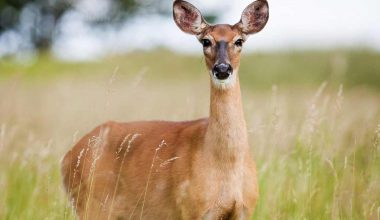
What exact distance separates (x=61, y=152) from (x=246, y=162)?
9.32 feet

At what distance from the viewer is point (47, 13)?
29.4m

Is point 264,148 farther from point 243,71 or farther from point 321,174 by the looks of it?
point 243,71

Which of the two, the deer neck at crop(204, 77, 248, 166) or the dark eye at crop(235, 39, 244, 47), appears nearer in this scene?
the deer neck at crop(204, 77, 248, 166)

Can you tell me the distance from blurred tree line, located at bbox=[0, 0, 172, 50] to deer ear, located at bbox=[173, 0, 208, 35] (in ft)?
76.3

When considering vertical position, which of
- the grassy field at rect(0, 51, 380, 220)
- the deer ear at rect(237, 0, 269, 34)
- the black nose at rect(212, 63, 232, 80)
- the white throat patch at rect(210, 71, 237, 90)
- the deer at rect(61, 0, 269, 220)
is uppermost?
the deer ear at rect(237, 0, 269, 34)

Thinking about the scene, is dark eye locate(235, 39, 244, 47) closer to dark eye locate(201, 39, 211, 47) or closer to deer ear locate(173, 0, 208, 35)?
dark eye locate(201, 39, 211, 47)

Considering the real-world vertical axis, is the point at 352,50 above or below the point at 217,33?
below

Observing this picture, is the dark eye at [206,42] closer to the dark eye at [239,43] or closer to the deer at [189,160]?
the deer at [189,160]

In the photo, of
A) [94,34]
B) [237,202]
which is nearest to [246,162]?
[237,202]

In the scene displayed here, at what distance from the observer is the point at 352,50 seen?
19938 mm

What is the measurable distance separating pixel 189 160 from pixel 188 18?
38.9 inches

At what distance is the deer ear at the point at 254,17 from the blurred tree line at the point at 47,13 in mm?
23361

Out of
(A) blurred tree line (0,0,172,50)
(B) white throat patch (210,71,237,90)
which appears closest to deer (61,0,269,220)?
(B) white throat patch (210,71,237,90)

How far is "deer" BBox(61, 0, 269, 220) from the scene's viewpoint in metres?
4.70
